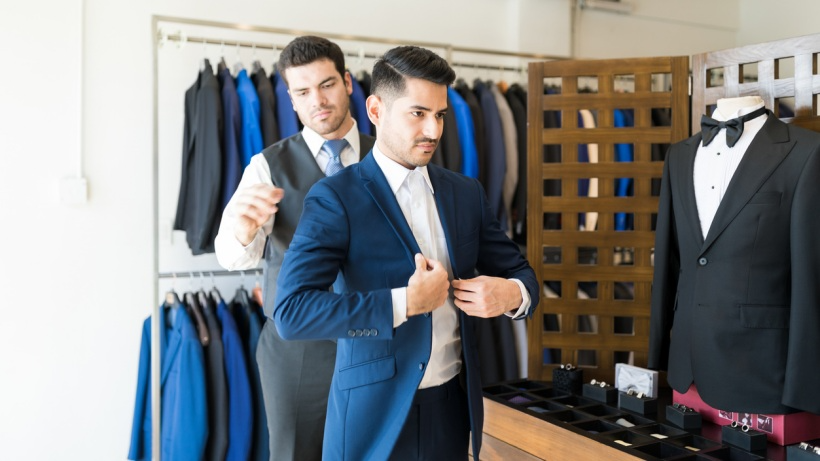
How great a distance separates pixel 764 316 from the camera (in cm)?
234

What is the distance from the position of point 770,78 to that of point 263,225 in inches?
70.9

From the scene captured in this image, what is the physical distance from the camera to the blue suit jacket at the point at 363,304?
1.60 meters

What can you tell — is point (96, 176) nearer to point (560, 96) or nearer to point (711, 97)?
point (560, 96)

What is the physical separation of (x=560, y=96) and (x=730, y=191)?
90cm

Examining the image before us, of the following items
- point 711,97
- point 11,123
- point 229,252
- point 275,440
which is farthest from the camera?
point 11,123

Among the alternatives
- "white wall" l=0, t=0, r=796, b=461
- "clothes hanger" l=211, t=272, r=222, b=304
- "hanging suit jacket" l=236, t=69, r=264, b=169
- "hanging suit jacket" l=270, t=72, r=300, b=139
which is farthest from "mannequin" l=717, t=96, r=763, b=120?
"white wall" l=0, t=0, r=796, b=461

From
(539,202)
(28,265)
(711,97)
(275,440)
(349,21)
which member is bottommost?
(275,440)

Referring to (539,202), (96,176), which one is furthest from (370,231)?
(96,176)

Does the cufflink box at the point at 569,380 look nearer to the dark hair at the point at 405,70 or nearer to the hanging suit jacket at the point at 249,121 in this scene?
the dark hair at the point at 405,70

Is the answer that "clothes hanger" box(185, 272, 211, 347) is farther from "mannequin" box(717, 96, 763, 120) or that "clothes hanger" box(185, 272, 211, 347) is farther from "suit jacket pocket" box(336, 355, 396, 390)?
"mannequin" box(717, 96, 763, 120)

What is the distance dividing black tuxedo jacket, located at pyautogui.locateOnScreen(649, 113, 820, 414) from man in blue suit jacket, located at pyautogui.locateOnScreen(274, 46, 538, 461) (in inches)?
34.8

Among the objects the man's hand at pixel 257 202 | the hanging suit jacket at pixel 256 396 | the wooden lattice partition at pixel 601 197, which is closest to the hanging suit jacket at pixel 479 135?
the wooden lattice partition at pixel 601 197

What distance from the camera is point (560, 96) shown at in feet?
10.1

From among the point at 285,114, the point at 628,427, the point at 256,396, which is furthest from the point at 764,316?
the point at 285,114
